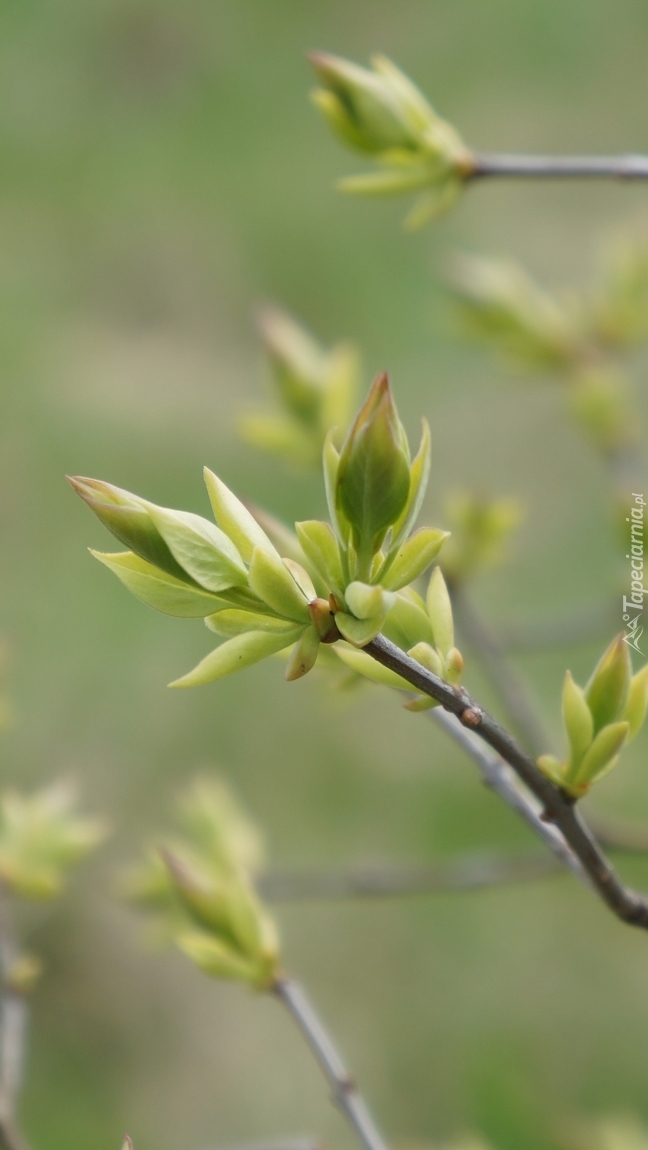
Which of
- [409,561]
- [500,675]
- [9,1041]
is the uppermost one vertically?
[409,561]

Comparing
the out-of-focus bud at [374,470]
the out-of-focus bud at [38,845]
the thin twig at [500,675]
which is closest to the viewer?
the out-of-focus bud at [374,470]

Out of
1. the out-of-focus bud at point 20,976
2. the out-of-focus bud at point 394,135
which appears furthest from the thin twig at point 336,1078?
the out-of-focus bud at point 394,135

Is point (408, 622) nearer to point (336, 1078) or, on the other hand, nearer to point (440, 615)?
point (440, 615)

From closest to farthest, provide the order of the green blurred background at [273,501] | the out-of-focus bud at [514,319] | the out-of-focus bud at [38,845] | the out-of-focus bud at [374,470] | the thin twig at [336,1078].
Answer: the out-of-focus bud at [374,470] → the thin twig at [336,1078] → the out-of-focus bud at [38,845] → the out-of-focus bud at [514,319] → the green blurred background at [273,501]

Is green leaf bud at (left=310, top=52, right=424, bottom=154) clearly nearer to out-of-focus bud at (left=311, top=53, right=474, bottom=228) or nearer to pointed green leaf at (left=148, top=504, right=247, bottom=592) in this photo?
out-of-focus bud at (left=311, top=53, right=474, bottom=228)

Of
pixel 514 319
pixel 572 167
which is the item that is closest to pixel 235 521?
pixel 572 167

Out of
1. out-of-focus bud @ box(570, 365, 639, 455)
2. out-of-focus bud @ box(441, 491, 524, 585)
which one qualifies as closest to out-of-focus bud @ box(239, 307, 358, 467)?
out-of-focus bud @ box(441, 491, 524, 585)

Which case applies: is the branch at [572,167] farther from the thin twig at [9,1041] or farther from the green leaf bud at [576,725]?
the thin twig at [9,1041]
